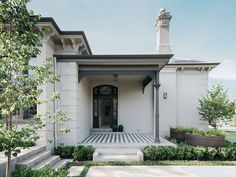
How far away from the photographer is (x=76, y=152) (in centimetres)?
672

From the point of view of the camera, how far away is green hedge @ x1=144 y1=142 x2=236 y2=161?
677 centimetres

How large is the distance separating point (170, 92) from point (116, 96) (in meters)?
3.21

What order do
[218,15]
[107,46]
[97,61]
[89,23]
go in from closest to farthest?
[97,61] < [218,15] < [89,23] < [107,46]

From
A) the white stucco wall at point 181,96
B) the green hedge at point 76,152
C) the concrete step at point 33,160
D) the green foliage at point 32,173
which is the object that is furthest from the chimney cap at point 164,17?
the green foliage at point 32,173

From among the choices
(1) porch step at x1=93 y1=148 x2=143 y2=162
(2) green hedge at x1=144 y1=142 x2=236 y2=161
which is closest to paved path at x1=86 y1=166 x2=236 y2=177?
(1) porch step at x1=93 y1=148 x2=143 y2=162

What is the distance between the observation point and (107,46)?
23.1 metres

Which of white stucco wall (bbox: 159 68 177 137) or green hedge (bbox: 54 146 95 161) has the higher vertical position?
white stucco wall (bbox: 159 68 177 137)

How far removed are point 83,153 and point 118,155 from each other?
49.1 inches

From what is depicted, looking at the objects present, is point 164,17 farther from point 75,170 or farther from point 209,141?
point 75,170

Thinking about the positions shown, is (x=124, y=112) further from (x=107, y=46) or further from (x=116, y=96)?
(x=107, y=46)

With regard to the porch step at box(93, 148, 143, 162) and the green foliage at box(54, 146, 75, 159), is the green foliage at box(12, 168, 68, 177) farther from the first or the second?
the green foliage at box(54, 146, 75, 159)

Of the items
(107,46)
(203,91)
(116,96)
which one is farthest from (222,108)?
(107,46)

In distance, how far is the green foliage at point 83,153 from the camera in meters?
6.70

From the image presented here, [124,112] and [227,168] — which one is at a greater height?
[124,112]
